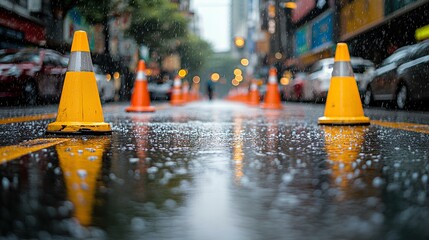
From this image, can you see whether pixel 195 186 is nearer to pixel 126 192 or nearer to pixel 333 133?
pixel 126 192

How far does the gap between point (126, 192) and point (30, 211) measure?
58cm

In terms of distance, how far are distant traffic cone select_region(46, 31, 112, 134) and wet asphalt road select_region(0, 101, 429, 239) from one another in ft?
2.88

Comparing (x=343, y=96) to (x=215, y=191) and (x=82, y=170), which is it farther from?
(x=215, y=191)

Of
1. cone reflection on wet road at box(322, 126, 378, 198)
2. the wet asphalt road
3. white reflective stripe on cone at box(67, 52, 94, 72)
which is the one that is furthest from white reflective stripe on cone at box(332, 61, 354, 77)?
white reflective stripe on cone at box(67, 52, 94, 72)

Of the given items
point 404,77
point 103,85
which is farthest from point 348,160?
point 103,85

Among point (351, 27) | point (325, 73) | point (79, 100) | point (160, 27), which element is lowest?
point (79, 100)

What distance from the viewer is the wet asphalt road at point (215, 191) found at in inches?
96.7

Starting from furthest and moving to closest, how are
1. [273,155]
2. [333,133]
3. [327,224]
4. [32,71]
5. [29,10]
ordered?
[29,10] < [32,71] < [333,133] < [273,155] < [327,224]

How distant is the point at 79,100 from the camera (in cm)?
668

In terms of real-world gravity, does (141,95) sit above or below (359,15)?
below

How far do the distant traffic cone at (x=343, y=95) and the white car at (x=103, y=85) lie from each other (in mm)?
15258

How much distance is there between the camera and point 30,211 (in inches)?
108

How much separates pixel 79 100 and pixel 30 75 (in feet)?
36.2

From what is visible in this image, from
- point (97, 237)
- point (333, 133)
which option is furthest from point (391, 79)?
point (97, 237)
